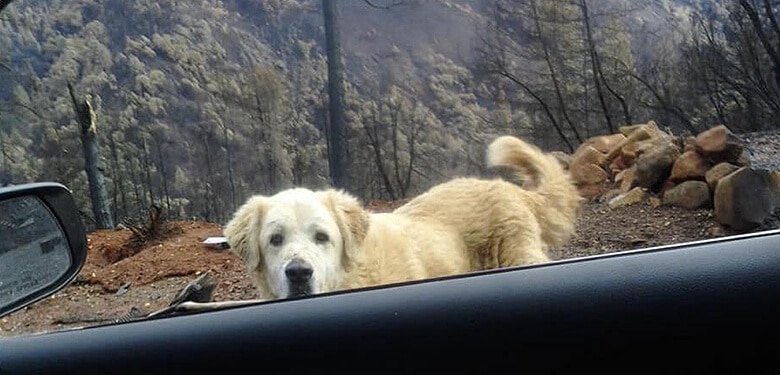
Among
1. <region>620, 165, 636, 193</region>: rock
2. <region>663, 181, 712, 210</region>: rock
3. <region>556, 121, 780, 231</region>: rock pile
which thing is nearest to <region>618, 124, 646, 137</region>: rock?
<region>556, 121, 780, 231</region>: rock pile

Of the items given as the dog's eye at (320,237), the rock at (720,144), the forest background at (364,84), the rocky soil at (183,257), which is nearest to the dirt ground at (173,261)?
the rocky soil at (183,257)

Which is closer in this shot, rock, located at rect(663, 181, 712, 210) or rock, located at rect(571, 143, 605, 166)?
rock, located at rect(663, 181, 712, 210)

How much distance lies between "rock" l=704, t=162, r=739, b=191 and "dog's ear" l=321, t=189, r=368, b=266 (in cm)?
107

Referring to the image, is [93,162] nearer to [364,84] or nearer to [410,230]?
[364,84]

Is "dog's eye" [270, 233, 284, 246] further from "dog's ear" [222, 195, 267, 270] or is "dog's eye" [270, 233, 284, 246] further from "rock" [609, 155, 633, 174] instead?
"rock" [609, 155, 633, 174]

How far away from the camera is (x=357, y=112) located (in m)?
2.67

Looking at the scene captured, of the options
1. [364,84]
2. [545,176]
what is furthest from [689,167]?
[364,84]

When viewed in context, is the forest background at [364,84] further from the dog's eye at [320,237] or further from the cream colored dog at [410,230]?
the dog's eye at [320,237]

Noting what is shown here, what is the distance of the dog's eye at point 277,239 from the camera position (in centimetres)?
304

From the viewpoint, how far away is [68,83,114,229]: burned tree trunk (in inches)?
98.6

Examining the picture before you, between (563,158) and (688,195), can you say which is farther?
(563,158)

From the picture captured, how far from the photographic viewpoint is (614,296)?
1.95 m

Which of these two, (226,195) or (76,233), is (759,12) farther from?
(76,233)

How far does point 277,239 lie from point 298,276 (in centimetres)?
34
